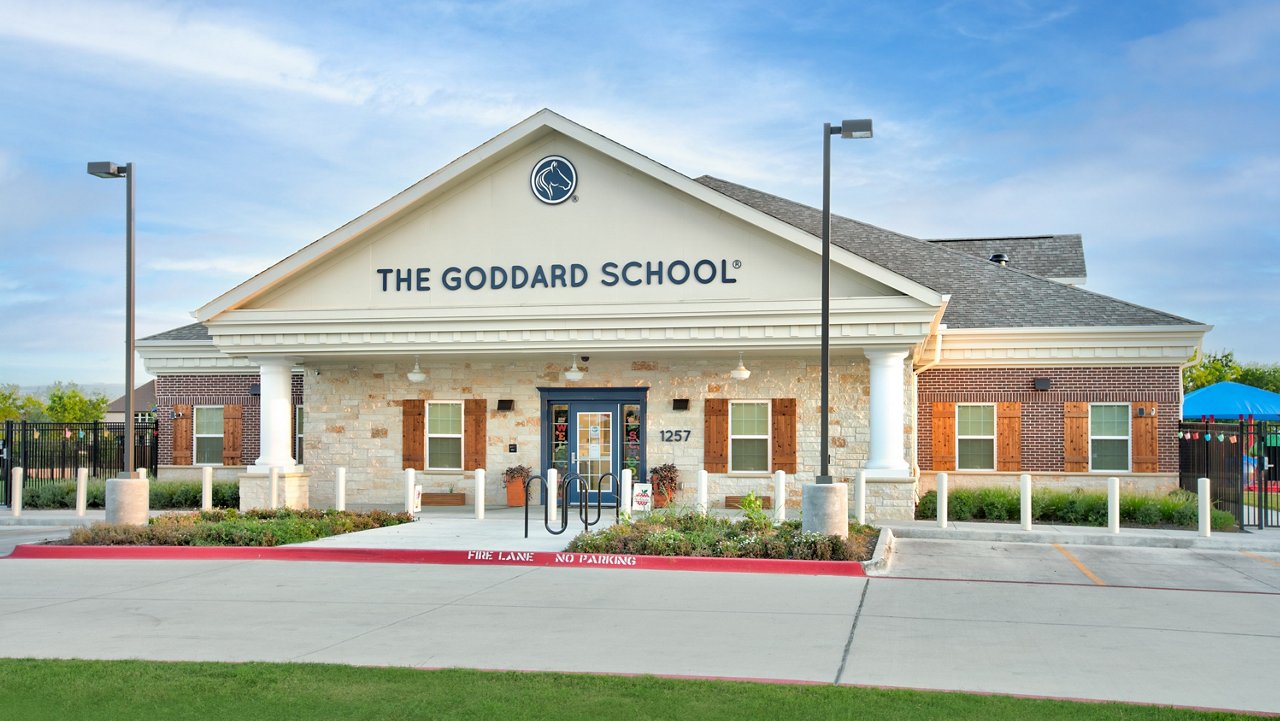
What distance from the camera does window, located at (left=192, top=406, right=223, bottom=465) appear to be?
26719mm

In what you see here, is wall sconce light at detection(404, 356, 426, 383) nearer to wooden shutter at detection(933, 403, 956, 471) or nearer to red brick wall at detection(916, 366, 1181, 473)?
red brick wall at detection(916, 366, 1181, 473)

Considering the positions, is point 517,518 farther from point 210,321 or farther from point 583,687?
point 583,687

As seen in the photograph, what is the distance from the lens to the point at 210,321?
22.0m

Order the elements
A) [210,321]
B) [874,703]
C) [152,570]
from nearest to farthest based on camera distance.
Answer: [874,703]
[152,570]
[210,321]

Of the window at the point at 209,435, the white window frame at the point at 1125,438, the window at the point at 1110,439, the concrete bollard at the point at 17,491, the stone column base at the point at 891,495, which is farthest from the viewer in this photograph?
the window at the point at 209,435

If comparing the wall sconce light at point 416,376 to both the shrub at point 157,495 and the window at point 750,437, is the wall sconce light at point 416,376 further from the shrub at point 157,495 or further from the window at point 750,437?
the window at point 750,437

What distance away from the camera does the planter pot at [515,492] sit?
23125 mm

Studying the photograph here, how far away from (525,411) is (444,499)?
2.38 m

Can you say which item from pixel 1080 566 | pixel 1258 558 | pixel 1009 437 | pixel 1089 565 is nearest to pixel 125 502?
pixel 1080 566

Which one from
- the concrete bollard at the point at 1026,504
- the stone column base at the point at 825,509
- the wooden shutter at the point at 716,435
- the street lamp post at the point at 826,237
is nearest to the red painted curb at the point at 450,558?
the stone column base at the point at 825,509

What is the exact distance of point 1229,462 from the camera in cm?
Answer: 2092

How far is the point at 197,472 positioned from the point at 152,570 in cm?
1261

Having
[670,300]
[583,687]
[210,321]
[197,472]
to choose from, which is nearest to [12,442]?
[197,472]

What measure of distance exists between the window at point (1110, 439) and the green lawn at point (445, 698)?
680 inches
